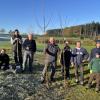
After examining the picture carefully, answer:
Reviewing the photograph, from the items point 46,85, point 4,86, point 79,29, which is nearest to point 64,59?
point 46,85

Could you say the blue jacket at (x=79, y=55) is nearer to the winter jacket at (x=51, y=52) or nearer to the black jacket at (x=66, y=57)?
the winter jacket at (x=51, y=52)

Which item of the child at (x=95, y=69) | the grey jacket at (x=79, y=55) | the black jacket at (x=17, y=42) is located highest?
the black jacket at (x=17, y=42)

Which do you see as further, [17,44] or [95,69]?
[17,44]

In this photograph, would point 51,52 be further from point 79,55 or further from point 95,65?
point 95,65

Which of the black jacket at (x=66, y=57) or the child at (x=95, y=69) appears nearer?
the child at (x=95, y=69)

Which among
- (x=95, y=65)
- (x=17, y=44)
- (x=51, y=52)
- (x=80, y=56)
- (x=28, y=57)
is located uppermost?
(x=17, y=44)

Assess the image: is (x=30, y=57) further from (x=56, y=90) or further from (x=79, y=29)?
(x=79, y=29)

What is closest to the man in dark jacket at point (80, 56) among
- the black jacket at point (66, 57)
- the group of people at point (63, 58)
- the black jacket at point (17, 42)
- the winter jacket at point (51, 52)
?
the group of people at point (63, 58)

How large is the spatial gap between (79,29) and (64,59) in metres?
59.4

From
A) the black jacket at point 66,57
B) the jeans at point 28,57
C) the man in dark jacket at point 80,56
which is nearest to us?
the man in dark jacket at point 80,56

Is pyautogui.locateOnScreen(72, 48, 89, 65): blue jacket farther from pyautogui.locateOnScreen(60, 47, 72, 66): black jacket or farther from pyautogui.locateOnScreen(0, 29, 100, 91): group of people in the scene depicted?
pyautogui.locateOnScreen(60, 47, 72, 66): black jacket

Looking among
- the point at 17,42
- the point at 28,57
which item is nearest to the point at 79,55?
the point at 28,57

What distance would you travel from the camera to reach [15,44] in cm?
1538

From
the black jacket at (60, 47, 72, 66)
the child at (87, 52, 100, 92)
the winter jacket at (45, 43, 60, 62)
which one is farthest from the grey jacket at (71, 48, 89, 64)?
the black jacket at (60, 47, 72, 66)
